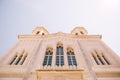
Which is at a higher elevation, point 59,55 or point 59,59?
point 59,55

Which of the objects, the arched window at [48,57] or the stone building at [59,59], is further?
the arched window at [48,57]

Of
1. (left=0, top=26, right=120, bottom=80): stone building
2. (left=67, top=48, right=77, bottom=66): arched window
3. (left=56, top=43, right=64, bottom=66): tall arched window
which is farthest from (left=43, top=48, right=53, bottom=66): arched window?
(left=67, top=48, right=77, bottom=66): arched window

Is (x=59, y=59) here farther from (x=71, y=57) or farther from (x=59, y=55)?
(x=71, y=57)

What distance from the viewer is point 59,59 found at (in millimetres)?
21078

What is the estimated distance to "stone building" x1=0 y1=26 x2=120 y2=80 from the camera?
15.8 m

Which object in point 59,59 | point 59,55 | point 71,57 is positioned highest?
point 59,55

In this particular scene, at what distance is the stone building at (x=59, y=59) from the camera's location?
15758 mm

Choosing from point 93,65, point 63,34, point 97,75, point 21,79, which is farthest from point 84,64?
point 63,34

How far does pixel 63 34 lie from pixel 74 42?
8.02 ft

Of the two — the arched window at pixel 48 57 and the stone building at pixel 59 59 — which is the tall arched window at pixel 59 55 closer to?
the stone building at pixel 59 59

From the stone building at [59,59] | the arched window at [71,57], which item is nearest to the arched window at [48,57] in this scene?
the stone building at [59,59]

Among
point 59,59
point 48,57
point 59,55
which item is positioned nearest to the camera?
point 59,59

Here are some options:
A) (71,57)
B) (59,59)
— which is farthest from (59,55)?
(71,57)

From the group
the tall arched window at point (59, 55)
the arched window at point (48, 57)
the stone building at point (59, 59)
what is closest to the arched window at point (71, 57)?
the stone building at point (59, 59)
